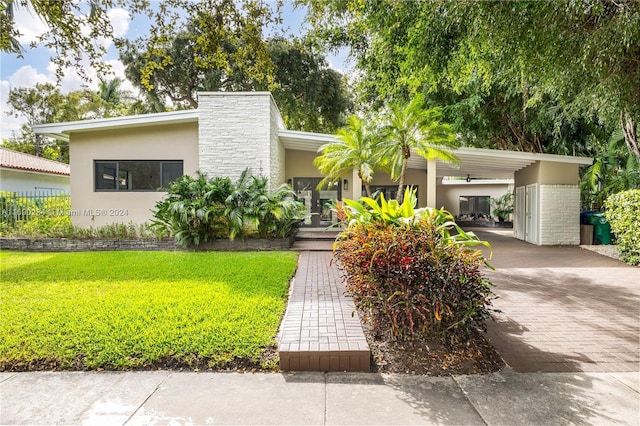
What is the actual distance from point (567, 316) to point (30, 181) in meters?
21.3

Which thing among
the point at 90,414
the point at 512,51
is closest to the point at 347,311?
the point at 90,414

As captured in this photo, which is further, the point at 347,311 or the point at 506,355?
the point at 347,311

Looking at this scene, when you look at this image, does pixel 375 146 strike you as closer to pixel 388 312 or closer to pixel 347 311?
pixel 347 311

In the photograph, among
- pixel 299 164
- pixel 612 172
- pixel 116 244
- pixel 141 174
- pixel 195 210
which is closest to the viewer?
pixel 195 210

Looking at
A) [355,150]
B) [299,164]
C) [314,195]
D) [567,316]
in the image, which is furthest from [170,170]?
[567,316]

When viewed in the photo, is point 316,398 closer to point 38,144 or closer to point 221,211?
point 221,211

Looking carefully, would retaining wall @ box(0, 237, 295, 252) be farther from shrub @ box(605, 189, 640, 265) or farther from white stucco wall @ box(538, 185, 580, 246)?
shrub @ box(605, 189, 640, 265)

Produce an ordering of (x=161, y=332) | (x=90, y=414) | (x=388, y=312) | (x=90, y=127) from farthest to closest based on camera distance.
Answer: (x=90, y=127) → (x=161, y=332) → (x=388, y=312) → (x=90, y=414)

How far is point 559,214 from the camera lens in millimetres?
11945

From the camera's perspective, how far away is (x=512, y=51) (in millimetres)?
4660

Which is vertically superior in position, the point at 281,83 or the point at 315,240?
the point at 281,83

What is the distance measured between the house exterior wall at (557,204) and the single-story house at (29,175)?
17906 mm

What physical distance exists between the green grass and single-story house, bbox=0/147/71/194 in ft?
35.1

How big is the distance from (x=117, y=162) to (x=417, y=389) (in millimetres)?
11926
